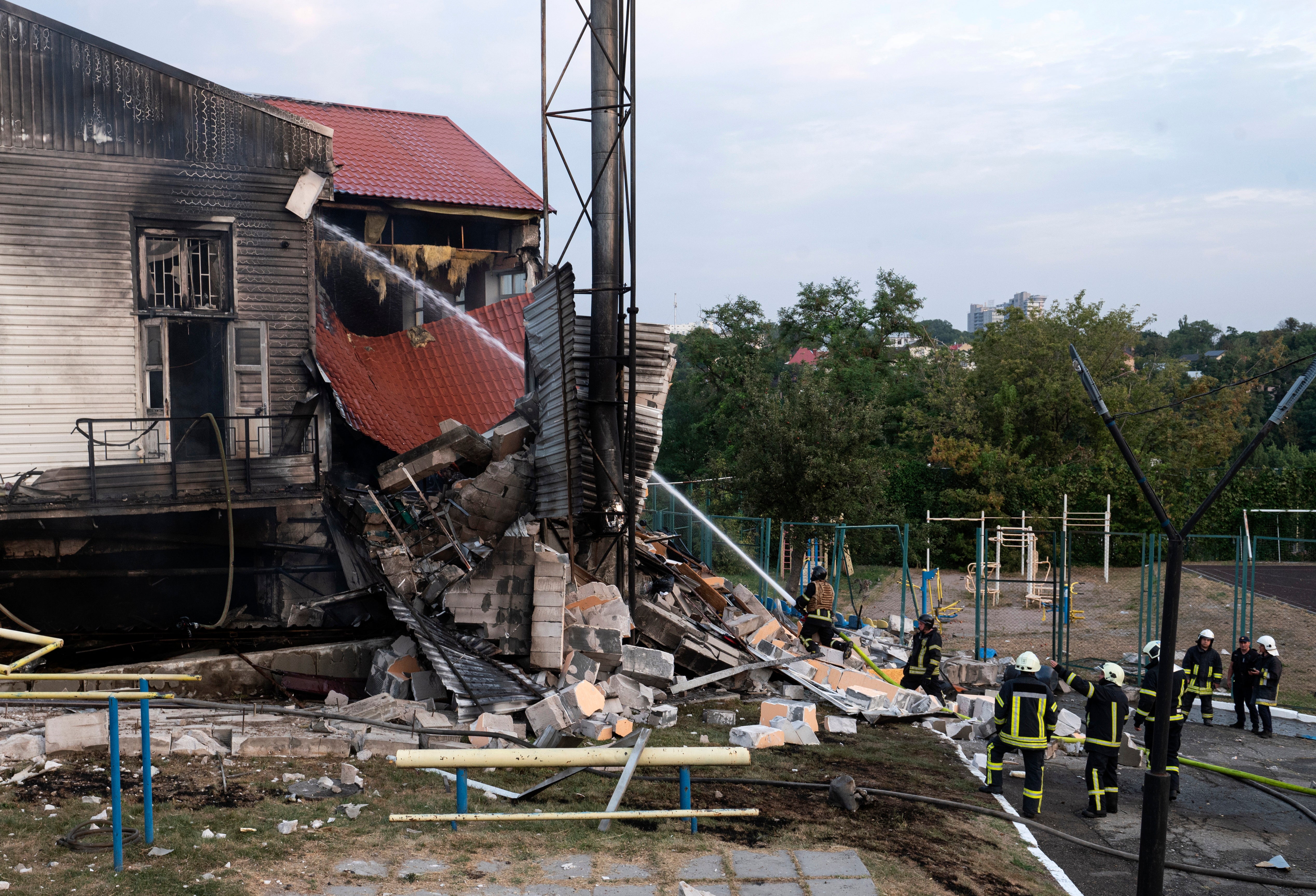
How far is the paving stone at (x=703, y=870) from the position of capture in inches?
224

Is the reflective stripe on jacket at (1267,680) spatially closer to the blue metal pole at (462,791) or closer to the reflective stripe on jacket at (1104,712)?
the reflective stripe on jacket at (1104,712)

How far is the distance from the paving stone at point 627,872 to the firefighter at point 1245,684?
31.7 ft

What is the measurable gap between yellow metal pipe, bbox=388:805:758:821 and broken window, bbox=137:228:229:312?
9.56 m

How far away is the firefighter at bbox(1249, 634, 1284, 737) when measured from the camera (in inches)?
467

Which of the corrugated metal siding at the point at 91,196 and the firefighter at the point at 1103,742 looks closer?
the firefighter at the point at 1103,742

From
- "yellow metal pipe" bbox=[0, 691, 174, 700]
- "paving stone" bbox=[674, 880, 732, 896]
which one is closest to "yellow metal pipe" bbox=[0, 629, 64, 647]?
"yellow metal pipe" bbox=[0, 691, 174, 700]

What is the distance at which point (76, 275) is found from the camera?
12500 mm

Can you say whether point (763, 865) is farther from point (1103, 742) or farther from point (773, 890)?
point (1103, 742)

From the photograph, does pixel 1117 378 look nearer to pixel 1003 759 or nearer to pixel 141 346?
pixel 1003 759

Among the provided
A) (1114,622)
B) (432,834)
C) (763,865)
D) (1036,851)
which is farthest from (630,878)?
(1114,622)

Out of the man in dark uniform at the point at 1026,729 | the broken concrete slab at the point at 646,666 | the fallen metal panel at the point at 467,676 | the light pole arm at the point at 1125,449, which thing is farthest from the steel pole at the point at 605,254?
the light pole arm at the point at 1125,449

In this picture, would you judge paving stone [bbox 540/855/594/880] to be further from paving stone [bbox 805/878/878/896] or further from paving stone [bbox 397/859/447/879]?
paving stone [bbox 805/878/878/896]

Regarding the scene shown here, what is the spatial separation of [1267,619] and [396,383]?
17671mm

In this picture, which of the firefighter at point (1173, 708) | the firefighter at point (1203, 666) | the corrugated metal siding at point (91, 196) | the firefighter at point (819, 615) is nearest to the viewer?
the firefighter at point (1173, 708)
